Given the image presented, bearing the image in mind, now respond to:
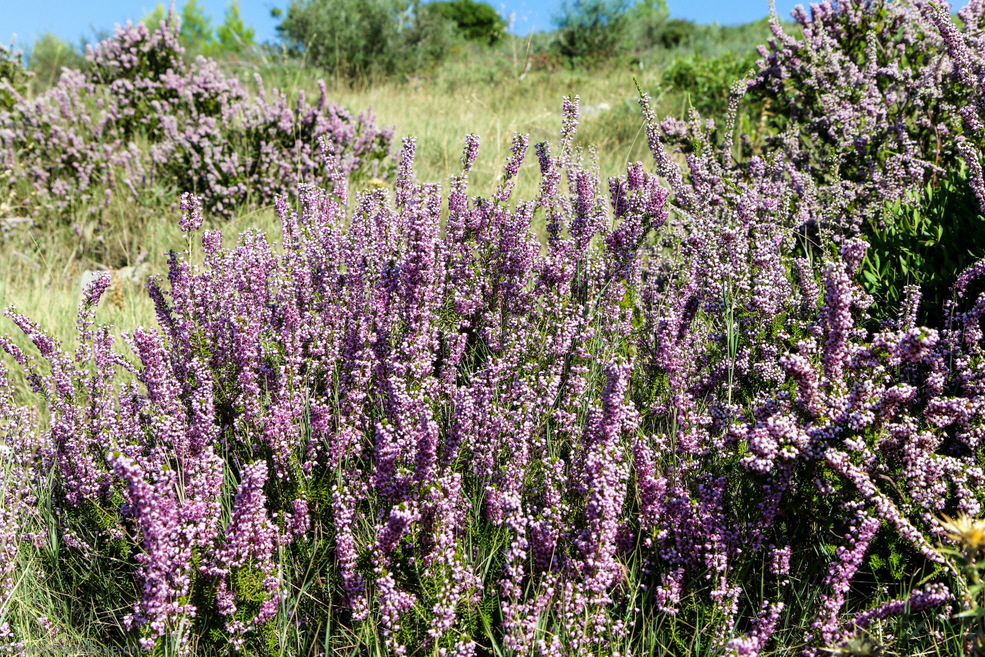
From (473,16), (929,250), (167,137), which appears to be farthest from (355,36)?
(473,16)

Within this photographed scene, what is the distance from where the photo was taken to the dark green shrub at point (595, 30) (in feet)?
75.4

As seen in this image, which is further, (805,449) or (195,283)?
(195,283)

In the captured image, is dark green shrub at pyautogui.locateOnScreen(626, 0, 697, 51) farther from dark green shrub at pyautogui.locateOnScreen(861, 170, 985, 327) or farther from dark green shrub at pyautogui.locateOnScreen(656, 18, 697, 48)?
dark green shrub at pyautogui.locateOnScreen(861, 170, 985, 327)

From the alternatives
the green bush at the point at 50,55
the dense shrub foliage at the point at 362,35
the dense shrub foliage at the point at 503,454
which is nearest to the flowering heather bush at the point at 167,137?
the dense shrub foliage at the point at 503,454

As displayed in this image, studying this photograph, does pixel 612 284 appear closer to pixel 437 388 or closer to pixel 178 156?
pixel 437 388

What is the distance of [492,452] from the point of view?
247 centimetres

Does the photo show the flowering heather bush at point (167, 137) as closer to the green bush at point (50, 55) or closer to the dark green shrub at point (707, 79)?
the dark green shrub at point (707, 79)

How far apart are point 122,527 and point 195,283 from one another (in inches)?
40.4

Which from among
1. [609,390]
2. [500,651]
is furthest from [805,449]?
[500,651]

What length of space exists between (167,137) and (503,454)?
588 centimetres

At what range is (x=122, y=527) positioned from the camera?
2580mm

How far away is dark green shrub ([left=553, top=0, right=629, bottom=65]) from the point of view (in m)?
23.0

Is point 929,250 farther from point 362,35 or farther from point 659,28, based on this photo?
point 659,28

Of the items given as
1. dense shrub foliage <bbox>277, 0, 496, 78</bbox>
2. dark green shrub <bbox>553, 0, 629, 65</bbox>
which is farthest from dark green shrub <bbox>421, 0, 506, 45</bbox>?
dense shrub foliage <bbox>277, 0, 496, 78</bbox>
